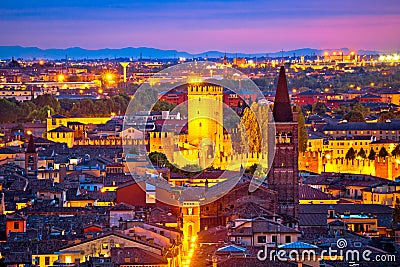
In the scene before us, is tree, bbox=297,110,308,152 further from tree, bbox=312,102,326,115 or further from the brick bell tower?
tree, bbox=312,102,326,115

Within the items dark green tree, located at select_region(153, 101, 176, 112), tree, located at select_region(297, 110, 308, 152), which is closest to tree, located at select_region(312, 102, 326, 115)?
dark green tree, located at select_region(153, 101, 176, 112)

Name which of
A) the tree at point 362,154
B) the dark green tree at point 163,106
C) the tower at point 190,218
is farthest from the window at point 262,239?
the dark green tree at point 163,106

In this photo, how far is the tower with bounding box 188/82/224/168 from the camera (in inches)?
2432

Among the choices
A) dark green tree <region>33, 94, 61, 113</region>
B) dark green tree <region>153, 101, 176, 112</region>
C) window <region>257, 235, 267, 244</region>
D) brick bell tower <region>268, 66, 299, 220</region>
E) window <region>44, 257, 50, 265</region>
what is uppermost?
dark green tree <region>33, 94, 61, 113</region>

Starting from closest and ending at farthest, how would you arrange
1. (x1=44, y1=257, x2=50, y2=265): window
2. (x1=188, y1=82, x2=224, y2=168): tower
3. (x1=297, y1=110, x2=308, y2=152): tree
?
(x1=44, y1=257, x2=50, y2=265): window < (x1=188, y1=82, x2=224, y2=168): tower < (x1=297, y1=110, x2=308, y2=152): tree

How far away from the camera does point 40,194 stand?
1703 inches

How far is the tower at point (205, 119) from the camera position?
6178 cm

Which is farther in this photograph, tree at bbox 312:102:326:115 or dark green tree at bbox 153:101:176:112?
tree at bbox 312:102:326:115

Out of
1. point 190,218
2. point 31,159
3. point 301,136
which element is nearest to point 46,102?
point 301,136

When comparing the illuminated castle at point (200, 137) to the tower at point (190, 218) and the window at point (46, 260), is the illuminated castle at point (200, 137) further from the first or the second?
the window at point (46, 260)

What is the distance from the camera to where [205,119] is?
6462 cm

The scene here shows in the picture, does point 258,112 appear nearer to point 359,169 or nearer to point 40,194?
point 359,169

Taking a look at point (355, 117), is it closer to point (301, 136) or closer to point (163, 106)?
point (163, 106)

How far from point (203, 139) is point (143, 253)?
34.9 metres
